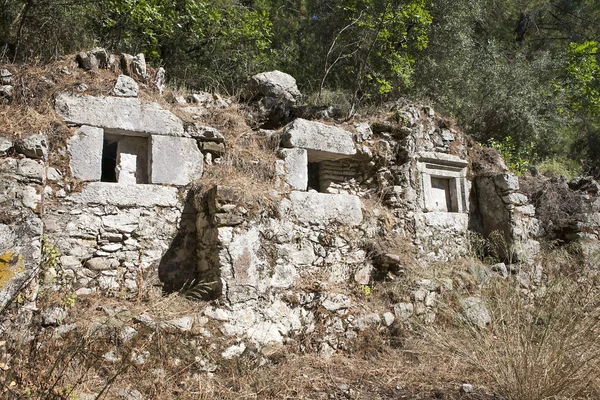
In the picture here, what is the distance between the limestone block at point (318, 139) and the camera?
580 cm

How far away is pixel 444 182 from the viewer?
741cm

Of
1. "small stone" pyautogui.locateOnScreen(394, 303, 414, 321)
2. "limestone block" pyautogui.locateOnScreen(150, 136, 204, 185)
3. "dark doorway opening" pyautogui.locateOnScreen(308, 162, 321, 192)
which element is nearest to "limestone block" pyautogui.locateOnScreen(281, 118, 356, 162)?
"dark doorway opening" pyautogui.locateOnScreen(308, 162, 321, 192)

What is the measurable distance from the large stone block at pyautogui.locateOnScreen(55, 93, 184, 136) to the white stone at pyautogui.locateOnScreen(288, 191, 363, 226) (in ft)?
5.35

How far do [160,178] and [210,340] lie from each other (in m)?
1.94

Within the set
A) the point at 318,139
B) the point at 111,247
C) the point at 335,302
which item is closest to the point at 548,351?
the point at 335,302

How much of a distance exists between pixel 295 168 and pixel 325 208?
24.9 inches

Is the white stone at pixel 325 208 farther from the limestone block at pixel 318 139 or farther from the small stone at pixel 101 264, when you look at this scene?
the small stone at pixel 101 264

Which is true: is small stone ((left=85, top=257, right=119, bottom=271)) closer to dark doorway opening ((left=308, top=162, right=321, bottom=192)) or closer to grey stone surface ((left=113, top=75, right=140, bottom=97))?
grey stone surface ((left=113, top=75, right=140, bottom=97))

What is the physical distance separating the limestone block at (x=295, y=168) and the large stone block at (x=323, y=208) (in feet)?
0.66

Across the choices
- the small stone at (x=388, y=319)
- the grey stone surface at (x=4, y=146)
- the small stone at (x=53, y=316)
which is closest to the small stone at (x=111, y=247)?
the small stone at (x=53, y=316)

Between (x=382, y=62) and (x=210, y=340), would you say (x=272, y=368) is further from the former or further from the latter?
(x=382, y=62)

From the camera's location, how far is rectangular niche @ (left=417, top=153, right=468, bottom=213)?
6.99 m

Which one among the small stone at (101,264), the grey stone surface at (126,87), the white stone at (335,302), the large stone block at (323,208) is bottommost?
the white stone at (335,302)

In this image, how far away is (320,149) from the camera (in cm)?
594
